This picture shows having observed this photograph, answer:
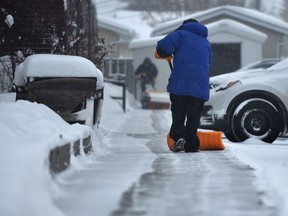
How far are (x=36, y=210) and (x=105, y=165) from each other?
2.51m

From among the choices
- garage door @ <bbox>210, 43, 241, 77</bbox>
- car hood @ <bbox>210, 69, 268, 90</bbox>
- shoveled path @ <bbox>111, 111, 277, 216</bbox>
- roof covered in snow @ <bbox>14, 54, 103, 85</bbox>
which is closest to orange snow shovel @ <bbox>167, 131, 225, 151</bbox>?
roof covered in snow @ <bbox>14, 54, 103, 85</bbox>

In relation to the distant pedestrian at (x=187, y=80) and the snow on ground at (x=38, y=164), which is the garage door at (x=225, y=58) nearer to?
the distant pedestrian at (x=187, y=80)

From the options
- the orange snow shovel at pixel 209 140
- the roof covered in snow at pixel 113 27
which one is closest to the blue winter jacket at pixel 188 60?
the orange snow shovel at pixel 209 140

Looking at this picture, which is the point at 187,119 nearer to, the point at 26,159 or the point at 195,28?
the point at 195,28

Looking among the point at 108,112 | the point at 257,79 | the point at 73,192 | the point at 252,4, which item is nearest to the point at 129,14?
the point at 252,4

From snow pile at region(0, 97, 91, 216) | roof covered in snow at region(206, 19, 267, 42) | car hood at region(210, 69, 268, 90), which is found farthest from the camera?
roof covered in snow at region(206, 19, 267, 42)

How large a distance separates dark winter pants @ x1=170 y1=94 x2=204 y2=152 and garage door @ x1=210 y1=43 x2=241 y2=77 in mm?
17203

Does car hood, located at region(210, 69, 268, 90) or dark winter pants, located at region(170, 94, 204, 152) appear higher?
car hood, located at region(210, 69, 268, 90)

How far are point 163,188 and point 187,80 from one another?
3.20m

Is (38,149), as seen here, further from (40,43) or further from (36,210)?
(40,43)

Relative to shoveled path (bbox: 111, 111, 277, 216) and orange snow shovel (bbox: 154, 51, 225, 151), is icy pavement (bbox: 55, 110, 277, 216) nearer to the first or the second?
shoveled path (bbox: 111, 111, 277, 216)

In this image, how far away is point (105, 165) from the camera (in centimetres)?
702

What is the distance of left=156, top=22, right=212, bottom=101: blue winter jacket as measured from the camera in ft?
28.0

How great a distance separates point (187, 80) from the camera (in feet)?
28.1
